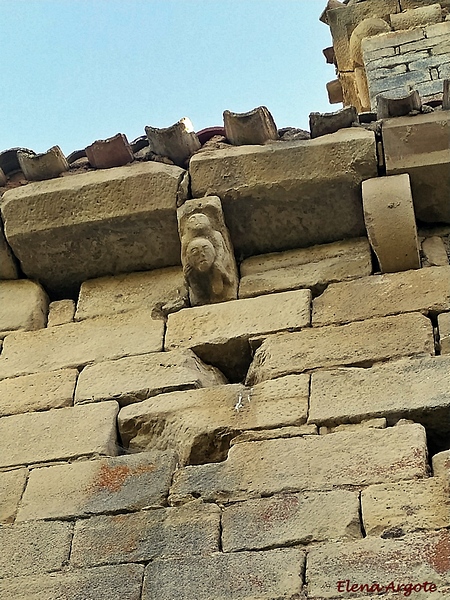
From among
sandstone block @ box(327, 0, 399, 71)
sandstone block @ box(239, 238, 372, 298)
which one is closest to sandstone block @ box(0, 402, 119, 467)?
sandstone block @ box(239, 238, 372, 298)

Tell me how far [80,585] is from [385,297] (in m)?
1.94

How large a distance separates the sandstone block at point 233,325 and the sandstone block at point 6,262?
1028 millimetres

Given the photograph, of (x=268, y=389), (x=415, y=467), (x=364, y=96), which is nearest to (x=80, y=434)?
(x=268, y=389)

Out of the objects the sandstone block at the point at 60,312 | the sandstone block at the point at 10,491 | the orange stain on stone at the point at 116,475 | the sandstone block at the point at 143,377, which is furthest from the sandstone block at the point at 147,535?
the sandstone block at the point at 60,312

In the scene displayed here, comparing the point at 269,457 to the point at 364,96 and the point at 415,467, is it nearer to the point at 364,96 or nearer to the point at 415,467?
the point at 415,467

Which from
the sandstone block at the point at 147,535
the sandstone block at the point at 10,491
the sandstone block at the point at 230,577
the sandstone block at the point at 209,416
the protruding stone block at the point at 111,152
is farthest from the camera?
the protruding stone block at the point at 111,152

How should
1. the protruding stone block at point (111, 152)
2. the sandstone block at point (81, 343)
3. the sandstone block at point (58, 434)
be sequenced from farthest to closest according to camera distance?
the protruding stone block at point (111, 152), the sandstone block at point (81, 343), the sandstone block at point (58, 434)

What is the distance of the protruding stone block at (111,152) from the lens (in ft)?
17.5

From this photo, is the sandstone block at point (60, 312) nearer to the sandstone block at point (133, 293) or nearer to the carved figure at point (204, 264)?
the sandstone block at point (133, 293)

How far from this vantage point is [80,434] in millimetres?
4246

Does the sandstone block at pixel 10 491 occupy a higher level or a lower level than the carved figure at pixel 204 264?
lower

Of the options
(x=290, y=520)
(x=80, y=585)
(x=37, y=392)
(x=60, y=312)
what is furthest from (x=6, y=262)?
(x=290, y=520)

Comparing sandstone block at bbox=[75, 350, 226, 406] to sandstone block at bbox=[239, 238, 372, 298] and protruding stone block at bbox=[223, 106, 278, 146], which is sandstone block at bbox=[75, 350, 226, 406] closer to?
sandstone block at bbox=[239, 238, 372, 298]

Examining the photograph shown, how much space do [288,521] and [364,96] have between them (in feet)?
18.6
